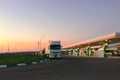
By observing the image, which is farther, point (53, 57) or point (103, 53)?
point (103, 53)

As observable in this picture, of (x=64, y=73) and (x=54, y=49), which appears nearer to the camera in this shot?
(x=64, y=73)

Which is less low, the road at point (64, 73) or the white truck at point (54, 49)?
the white truck at point (54, 49)

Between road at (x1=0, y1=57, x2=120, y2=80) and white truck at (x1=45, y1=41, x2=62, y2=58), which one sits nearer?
road at (x1=0, y1=57, x2=120, y2=80)

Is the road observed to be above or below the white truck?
below

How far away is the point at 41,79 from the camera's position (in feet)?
48.7

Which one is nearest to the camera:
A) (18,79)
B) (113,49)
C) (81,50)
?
(18,79)

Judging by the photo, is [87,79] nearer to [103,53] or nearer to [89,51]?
[103,53]

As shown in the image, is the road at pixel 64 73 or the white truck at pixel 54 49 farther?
the white truck at pixel 54 49

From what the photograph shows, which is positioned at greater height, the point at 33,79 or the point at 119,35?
the point at 119,35

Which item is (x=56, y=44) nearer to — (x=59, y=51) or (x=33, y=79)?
(x=59, y=51)

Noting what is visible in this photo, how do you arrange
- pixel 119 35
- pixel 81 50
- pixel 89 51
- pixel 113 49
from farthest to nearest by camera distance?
pixel 81 50
pixel 89 51
pixel 113 49
pixel 119 35

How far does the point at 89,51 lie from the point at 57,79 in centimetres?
8999

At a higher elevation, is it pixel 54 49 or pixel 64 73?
pixel 54 49

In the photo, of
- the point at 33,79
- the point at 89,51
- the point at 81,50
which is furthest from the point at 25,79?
the point at 81,50
